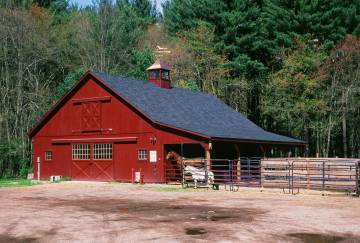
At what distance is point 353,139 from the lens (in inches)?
2015

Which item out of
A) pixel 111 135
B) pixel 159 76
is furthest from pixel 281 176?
pixel 159 76

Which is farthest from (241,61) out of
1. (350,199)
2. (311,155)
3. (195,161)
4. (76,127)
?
(350,199)

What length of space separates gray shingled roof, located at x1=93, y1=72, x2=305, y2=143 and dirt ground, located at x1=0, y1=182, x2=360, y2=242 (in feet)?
25.2

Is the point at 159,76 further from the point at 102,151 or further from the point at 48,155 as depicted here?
the point at 48,155

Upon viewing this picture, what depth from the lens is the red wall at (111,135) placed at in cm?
2984

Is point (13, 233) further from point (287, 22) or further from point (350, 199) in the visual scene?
point (287, 22)

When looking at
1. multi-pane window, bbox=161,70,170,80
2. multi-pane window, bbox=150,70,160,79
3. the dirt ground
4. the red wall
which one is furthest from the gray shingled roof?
the dirt ground

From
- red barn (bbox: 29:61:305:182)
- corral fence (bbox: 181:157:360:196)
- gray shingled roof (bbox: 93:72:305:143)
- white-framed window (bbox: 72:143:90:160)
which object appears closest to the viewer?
corral fence (bbox: 181:157:360:196)

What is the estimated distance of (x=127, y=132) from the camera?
3128cm

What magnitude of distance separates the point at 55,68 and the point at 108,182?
23.9 m

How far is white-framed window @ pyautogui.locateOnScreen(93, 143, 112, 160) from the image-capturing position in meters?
32.2

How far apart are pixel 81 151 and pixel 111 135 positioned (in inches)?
111

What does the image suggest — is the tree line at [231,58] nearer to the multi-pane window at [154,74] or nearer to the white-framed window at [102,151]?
the multi-pane window at [154,74]

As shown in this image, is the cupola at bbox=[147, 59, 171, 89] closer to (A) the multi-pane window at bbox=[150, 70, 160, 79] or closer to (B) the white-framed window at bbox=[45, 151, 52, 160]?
(A) the multi-pane window at bbox=[150, 70, 160, 79]
